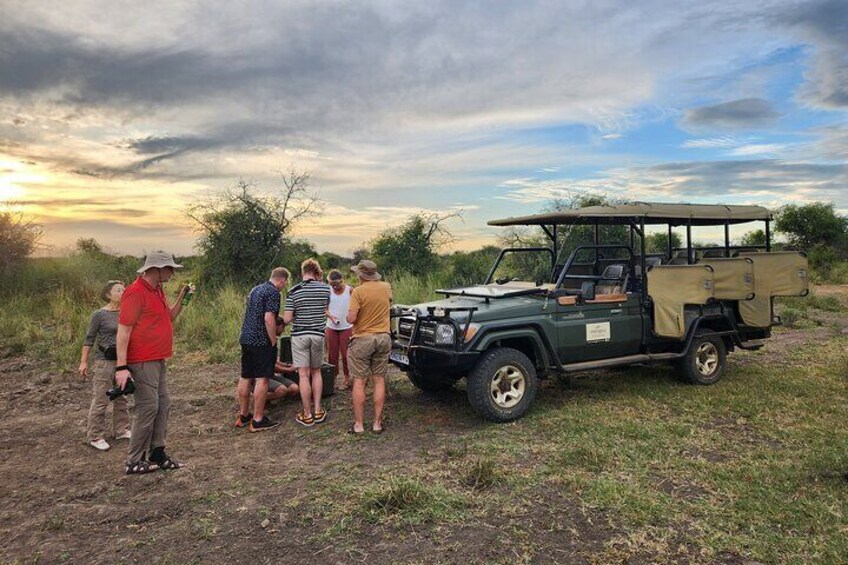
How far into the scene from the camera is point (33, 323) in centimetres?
1197

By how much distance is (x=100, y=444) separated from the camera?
560cm

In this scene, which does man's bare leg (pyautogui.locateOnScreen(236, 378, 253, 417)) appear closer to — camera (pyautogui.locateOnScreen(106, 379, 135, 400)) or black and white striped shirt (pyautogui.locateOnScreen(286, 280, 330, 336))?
black and white striped shirt (pyautogui.locateOnScreen(286, 280, 330, 336))

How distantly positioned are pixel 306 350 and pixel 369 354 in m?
0.81

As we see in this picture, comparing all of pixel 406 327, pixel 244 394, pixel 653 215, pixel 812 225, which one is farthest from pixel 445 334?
pixel 812 225

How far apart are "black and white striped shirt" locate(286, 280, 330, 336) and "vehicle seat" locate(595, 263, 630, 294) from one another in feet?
11.0

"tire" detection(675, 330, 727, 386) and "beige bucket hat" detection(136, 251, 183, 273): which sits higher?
"beige bucket hat" detection(136, 251, 183, 273)

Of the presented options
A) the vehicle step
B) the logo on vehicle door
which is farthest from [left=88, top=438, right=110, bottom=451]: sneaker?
the logo on vehicle door

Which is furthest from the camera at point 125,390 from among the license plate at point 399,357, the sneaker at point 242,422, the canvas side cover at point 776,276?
the canvas side cover at point 776,276

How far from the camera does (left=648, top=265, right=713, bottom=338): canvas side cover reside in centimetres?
682

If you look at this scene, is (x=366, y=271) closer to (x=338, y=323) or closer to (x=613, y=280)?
(x=338, y=323)

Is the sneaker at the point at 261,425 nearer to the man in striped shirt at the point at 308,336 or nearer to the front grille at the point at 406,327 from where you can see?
the man in striped shirt at the point at 308,336

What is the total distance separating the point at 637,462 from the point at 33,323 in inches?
480

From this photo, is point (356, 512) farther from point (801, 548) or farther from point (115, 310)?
point (115, 310)

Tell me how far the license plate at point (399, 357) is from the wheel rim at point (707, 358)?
12.5 feet
